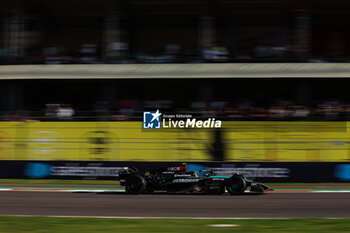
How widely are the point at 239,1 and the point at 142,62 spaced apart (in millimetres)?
4903

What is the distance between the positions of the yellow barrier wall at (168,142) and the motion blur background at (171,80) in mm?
34

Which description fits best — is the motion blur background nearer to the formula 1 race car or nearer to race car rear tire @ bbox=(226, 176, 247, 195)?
the formula 1 race car

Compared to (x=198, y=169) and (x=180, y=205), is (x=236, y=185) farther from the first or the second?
(x=198, y=169)

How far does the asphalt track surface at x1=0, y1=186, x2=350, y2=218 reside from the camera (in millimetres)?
9453

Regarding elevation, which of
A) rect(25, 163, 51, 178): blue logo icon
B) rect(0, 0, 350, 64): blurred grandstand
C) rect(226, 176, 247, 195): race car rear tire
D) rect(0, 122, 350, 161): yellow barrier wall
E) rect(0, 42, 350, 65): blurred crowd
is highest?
rect(0, 0, 350, 64): blurred grandstand

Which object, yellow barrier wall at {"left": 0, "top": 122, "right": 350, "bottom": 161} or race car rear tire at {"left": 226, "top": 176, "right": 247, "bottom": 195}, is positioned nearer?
race car rear tire at {"left": 226, "top": 176, "right": 247, "bottom": 195}

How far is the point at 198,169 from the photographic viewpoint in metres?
16.7

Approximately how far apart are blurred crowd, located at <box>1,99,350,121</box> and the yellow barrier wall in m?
0.42

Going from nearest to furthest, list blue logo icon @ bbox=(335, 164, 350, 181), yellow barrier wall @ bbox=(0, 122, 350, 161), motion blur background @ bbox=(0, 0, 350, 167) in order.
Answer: blue logo icon @ bbox=(335, 164, 350, 181)
yellow barrier wall @ bbox=(0, 122, 350, 161)
motion blur background @ bbox=(0, 0, 350, 167)

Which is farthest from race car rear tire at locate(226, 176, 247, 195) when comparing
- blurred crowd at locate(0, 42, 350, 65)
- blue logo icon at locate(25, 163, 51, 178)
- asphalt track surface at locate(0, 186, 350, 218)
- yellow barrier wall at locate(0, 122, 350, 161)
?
blurred crowd at locate(0, 42, 350, 65)

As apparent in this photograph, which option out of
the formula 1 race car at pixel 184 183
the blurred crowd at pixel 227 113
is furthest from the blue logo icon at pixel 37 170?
the formula 1 race car at pixel 184 183

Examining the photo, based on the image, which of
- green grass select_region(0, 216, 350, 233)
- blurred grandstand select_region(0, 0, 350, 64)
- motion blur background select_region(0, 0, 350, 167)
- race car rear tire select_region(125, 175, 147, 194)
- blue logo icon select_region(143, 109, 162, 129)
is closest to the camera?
green grass select_region(0, 216, 350, 233)

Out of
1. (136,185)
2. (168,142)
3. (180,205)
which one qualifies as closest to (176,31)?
(168,142)

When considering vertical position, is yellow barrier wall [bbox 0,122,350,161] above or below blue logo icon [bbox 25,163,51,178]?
above
